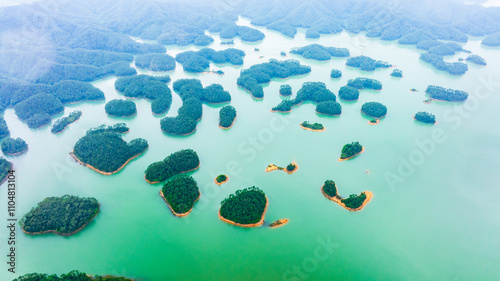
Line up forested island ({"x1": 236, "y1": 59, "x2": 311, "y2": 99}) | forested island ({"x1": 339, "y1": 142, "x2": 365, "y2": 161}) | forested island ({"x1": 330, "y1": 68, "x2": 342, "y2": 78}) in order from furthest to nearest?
forested island ({"x1": 330, "y1": 68, "x2": 342, "y2": 78}) < forested island ({"x1": 236, "y1": 59, "x2": 311, "y2": 99}) < forested island ({"x1": 339, "y1": 142, "x2": 365, "y2": 161})

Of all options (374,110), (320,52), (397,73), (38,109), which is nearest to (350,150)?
(374,110)

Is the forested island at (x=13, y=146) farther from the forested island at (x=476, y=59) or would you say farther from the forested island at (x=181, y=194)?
the forested island at (x=476, y=59)

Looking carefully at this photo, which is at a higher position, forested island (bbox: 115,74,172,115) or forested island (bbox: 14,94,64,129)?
forested island (bbox: 115,74,172,115)

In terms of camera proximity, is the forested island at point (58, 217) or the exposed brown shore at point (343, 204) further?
the exposed brown shore at point (343, 204)

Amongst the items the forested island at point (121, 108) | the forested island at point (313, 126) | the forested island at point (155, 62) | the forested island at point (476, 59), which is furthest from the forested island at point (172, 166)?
the forested island at point (476, 59)

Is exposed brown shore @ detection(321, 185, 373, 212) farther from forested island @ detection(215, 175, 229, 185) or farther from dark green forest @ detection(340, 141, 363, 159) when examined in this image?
forested island @ detection(215, 175, 229, 185)

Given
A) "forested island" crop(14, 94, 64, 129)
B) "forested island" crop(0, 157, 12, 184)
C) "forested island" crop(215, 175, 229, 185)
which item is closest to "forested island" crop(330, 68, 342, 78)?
"forested island" crop(215, 175, 229, 185)
